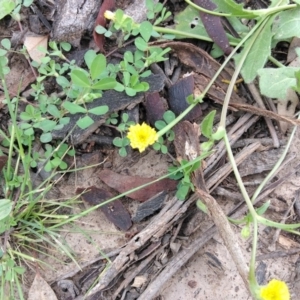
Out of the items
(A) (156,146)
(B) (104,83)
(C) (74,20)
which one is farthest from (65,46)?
(A) (156,146)

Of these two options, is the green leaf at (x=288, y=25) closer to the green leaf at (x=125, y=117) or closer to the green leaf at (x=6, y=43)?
the green leaf at (x=125, y=117)

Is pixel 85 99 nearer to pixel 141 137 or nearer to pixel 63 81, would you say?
pixel 63 81

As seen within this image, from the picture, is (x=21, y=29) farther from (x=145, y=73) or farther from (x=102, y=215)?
(x=102, y=215)

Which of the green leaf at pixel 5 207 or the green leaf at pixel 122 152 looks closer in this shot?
the green leaf at pixel 5 207

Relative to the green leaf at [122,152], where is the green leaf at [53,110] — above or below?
above

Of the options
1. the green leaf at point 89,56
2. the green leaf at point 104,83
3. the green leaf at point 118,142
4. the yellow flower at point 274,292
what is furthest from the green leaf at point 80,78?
the yellow flower at point 274,292
